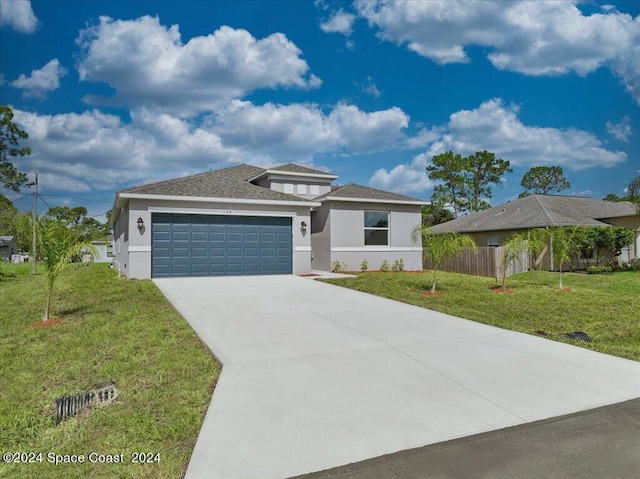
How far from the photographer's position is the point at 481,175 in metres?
42.8

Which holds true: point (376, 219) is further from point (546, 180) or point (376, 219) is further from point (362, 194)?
point (546, 180)

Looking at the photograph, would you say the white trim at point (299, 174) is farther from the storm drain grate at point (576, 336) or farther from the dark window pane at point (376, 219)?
the storm drain grate at point (576, 336)

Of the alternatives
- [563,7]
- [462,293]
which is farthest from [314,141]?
[462,293]

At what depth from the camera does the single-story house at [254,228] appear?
1418cm

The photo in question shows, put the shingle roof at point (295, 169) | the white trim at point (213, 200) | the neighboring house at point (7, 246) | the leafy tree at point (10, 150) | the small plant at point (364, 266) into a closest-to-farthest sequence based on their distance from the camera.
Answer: the white trim at point (213, 200), the small plant at point (364, 266), the shingle roof at point (295, 169), the leafy tree at point (10, 150), the neighboring house at point (7, 246)

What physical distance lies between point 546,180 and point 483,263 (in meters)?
36.1

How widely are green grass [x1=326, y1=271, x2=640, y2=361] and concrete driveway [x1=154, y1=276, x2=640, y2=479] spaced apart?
1.26 m

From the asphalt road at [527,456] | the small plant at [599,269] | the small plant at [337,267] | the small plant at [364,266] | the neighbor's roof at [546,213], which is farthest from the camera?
the neighbor's roof at [546,213]

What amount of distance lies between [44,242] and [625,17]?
82.6 feet

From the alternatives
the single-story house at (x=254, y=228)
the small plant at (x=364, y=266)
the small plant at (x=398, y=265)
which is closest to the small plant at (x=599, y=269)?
the single-story house at (x=254, y=228)

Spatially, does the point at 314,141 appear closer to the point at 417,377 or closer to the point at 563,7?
the point at 563,7

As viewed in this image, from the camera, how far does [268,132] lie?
75.6ft

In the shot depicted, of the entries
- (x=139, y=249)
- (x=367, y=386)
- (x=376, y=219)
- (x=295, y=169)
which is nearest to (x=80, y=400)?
(x=367, y=386)

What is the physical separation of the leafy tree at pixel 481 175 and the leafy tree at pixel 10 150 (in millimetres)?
41386
